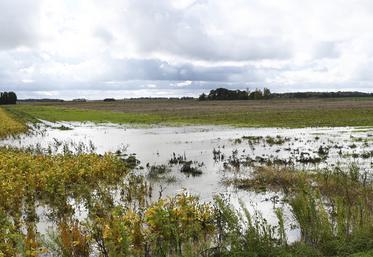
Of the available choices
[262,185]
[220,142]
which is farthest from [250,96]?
[262,185]

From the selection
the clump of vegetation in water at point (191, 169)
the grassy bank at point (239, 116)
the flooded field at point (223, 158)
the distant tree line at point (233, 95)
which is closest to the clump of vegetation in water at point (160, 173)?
the flooded field at point (223, 158)

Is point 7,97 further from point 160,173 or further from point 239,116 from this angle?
point 160,173

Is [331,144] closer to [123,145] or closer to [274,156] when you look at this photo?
[274,156]

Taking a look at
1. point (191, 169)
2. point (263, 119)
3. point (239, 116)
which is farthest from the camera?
point (239, 116)

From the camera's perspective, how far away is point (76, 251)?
31.5 feet

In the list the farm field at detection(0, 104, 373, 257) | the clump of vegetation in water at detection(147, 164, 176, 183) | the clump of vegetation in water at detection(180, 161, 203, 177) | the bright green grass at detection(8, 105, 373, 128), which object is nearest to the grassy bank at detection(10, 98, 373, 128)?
the bright green grass at detection(8, 105, 373, 128)

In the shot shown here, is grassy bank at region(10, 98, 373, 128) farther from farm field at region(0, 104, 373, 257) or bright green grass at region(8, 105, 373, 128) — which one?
farm field at region(0, 104, 373, 257)

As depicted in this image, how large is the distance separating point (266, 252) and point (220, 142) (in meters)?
24.2

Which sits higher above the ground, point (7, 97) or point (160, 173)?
point (7, 97)

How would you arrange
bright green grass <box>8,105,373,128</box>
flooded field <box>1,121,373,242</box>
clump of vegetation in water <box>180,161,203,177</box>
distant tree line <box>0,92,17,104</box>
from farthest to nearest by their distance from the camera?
distant tree line <box>0,92,17,104</box> → bright green grass <box>8,105,373,128</box> → clump of vegetation in water <box>180,161,203,177</box> → flooded field <box>1,121,373,242</box>

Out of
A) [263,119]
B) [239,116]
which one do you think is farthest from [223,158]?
[239,116]

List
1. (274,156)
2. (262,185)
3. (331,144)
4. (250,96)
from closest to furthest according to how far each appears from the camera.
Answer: (262,185)
(274,156)
(331,144)
(250,96)

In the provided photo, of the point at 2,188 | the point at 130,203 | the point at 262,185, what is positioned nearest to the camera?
the point at 2,188

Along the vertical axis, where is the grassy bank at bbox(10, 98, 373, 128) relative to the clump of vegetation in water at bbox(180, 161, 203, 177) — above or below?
above
